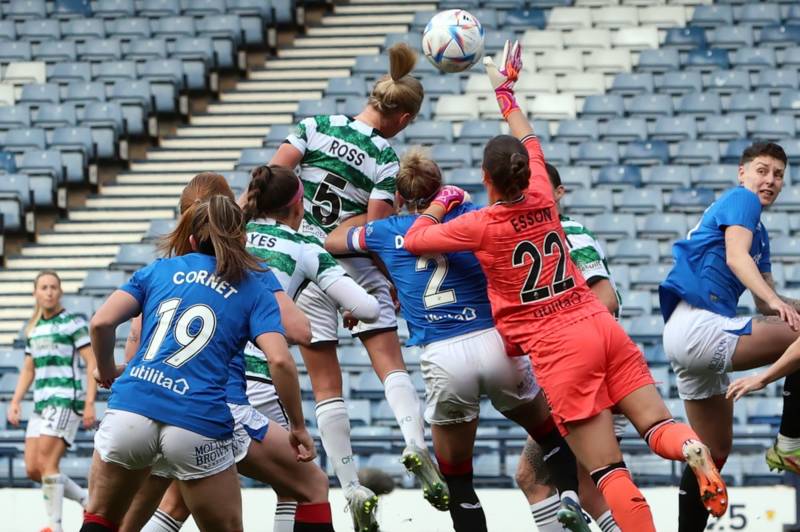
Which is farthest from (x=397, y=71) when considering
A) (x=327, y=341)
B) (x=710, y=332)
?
(x=710, y=332)

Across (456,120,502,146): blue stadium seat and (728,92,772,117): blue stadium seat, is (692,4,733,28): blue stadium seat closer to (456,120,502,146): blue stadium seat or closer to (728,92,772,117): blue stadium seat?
(728,92,772,117): blue stadium seat

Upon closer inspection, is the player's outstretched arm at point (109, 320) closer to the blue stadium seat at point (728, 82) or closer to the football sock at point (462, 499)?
the football sock at point (462, 499)

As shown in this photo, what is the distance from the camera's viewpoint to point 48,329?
10.2 m

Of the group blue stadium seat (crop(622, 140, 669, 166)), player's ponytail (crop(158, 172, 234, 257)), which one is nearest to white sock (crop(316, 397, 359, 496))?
player's ponytail (crop(158, 172, 234, 257))

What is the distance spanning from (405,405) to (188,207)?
63.0 inches

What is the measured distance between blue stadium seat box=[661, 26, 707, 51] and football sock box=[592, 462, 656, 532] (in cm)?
1209

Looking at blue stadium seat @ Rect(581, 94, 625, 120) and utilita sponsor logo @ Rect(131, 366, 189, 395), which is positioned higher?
utilita sponsor logo @ Rect(131, 366, 189, 395)

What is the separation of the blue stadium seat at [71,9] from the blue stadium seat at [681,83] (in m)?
8.11

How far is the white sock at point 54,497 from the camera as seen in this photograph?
9.70 metres

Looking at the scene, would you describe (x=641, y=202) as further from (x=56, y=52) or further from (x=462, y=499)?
(x=56, y=52)

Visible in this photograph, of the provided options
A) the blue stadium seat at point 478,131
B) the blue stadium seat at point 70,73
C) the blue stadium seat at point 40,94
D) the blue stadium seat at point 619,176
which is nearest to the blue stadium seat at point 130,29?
the blue stadium seat at point 70,73

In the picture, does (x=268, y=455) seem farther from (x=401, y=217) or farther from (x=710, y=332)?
(x=710, y=332)

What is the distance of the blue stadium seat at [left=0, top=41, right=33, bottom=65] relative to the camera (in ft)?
58.3

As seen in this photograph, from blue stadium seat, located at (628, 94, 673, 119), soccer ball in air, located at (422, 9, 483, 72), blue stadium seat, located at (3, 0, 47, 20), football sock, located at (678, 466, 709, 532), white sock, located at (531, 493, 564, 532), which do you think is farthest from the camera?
blue stadium seat, located at (3, 0, 47, 20)
